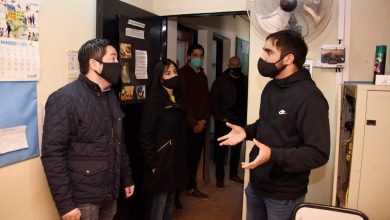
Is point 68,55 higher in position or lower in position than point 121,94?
higher

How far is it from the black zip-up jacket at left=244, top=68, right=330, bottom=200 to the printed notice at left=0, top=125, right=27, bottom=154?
3.80 ft

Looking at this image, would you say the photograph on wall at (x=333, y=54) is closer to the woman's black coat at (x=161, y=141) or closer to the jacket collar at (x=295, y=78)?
the jacket collar at (x=295, y=78)

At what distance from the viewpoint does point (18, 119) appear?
1.53 m

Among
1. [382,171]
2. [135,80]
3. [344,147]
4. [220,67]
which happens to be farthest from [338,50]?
[220,67]

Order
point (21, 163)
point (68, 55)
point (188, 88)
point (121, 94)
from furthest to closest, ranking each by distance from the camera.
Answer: point (188, 88) → point (121, 94) → point (68, 55) → point (21, 163)

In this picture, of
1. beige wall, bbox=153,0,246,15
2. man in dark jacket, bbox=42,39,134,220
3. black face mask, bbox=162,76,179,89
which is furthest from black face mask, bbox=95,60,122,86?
beige wall, bbox=153,0,246,15

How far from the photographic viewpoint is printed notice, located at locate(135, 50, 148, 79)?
2430 mm

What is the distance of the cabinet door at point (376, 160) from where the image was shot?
1.45m

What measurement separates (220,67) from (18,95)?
4.07 m

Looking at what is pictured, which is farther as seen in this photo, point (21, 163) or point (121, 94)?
point (121, 94)

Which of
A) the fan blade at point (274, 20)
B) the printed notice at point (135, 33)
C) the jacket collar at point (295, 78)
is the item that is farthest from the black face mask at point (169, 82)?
the jacket collar at point (295, 78)

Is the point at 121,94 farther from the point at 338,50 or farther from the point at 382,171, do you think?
the point at 382,171

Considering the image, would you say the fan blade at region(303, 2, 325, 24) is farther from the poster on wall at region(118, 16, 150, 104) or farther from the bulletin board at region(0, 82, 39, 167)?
the bulletin board at region(0, 82, 39, 167)

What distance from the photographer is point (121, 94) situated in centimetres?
226
